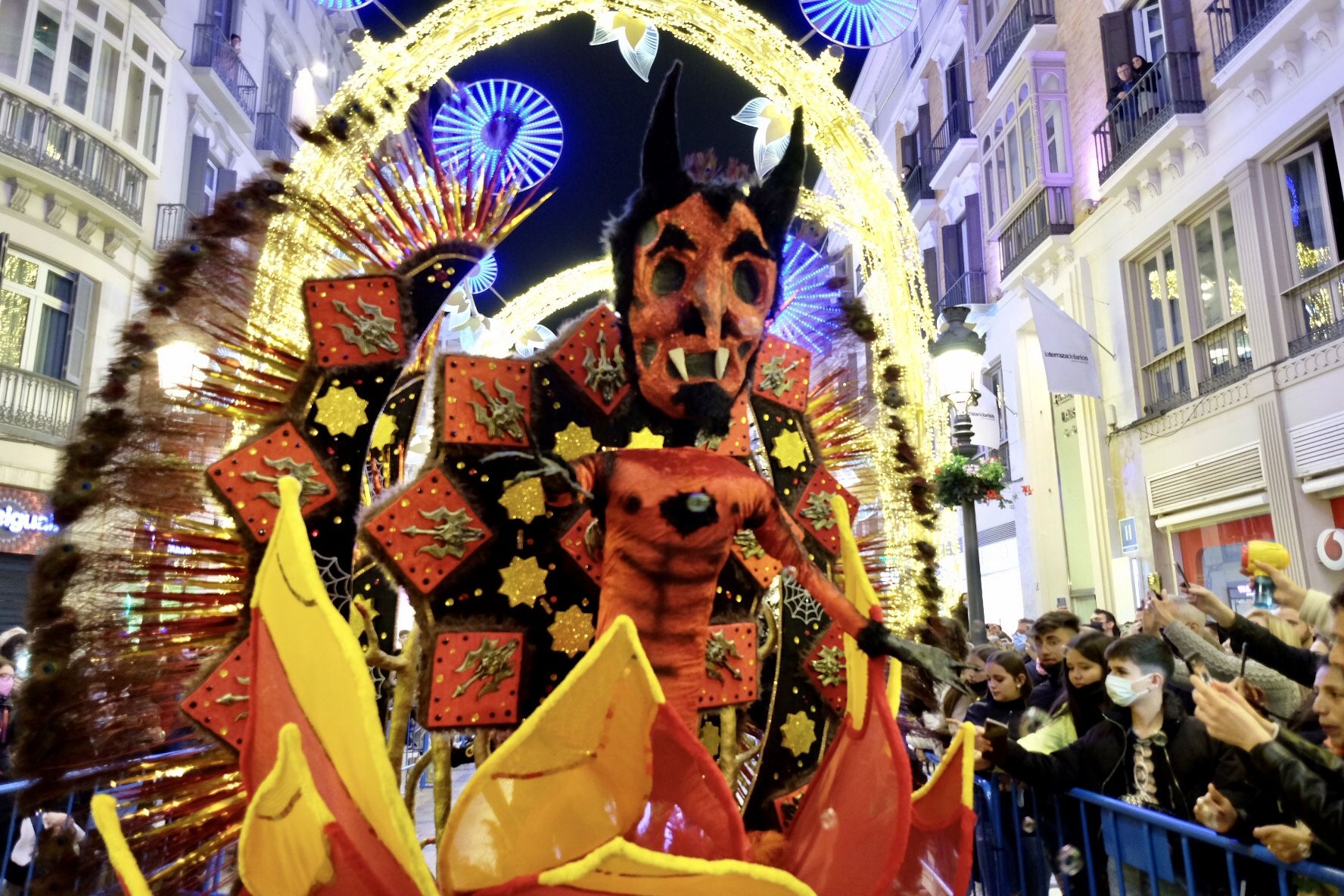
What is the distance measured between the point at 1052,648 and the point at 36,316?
35.8ft

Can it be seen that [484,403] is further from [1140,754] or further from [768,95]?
[1140,754]

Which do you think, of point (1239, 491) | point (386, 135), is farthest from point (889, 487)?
point (1239, 491)

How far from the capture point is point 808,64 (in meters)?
3.65

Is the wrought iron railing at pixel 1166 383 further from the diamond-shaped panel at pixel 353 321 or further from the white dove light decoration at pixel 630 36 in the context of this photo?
the diamond-shaped panel at pixel 353 321

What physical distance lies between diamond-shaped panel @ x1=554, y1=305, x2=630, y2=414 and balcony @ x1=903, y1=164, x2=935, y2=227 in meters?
16.0

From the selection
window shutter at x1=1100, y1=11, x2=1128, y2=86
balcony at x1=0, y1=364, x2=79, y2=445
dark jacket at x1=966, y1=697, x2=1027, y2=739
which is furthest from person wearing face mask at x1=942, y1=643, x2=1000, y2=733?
window shutter at x1=1100, y1=11, x2=1128, y2=86

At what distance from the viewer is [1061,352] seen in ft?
32.2

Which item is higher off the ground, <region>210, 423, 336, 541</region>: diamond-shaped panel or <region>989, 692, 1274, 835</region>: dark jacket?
<region>210, 423, 336, 541</region>: diamond-shaped panel

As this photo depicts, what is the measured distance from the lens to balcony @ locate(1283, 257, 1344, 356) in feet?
26.5

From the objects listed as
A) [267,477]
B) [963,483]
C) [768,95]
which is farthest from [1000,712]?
[267,477]

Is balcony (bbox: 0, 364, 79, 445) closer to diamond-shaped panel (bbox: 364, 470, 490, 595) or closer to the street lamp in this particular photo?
the street lamp

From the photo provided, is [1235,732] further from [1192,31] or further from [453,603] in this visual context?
[1192,31]

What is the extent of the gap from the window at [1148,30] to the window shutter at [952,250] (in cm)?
560

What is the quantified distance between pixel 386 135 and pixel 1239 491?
9280mm
